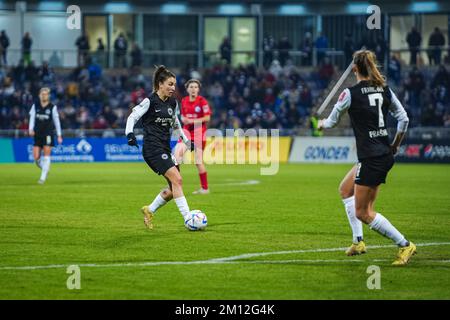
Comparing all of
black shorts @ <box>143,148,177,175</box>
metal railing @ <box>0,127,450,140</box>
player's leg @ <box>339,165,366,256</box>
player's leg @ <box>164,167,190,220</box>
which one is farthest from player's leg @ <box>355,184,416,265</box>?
metal railing @ <box>0,127,450,140</box>

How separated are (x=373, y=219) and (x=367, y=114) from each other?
124 cm

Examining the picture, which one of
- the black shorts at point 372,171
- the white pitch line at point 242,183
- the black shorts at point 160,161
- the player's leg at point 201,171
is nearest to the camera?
the black shorts at point 372,171

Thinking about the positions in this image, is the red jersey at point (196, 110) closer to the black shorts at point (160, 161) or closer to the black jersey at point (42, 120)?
the black jersey at point (42, 120)

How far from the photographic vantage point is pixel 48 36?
5062 centimetres

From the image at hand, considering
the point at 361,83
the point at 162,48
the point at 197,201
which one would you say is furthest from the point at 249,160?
the point at 361,83

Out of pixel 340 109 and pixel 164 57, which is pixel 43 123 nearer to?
pixel 340 109

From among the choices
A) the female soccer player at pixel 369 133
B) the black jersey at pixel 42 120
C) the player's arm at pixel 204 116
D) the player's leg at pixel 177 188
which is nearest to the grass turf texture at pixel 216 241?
the player's leg at pixel 177 188

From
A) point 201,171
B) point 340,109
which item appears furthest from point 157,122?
point 201,171

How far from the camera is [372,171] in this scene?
10977 millimetres

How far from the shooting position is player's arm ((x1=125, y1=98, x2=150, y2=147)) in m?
13.9

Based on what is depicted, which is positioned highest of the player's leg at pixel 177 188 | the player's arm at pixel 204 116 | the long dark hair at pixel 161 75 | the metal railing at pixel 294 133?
the long dark hair at pixel 161 75

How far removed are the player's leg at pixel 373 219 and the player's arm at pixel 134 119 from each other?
159 inches

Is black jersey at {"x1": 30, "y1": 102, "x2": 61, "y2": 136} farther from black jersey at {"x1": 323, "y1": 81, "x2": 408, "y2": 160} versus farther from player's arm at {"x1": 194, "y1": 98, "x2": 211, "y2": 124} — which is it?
black jersey at {"x1": 323, "y1": 81, "x2": 408, "y2": 160}

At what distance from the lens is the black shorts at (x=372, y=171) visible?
1096cm
